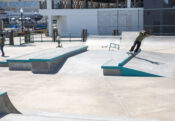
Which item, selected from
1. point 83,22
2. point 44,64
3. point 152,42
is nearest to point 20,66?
point 44,64

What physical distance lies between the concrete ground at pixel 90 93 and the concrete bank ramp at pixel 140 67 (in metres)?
0.48

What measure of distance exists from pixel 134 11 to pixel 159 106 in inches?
1222

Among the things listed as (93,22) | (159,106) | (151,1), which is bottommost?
(159,106)

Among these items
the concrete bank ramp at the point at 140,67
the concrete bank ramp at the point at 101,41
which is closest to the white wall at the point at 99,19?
the concrete bank ramp at the point at 101,41

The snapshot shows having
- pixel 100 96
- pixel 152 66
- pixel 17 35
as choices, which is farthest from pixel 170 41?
pixel 17 35

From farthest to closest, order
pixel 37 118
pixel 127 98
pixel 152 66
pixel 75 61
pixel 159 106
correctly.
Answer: pixel 75 61
pixel 152 66
pixel 127 98
pixel 159 106
pixel 37 118

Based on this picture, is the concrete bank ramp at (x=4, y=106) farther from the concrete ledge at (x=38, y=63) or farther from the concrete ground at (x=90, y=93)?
the concrete ledge at (x=38, y=63)

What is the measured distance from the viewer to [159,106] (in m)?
8.32

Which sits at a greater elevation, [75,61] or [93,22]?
[93,22]

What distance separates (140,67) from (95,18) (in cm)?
2670

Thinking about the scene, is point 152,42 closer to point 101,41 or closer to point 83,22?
point 101,41

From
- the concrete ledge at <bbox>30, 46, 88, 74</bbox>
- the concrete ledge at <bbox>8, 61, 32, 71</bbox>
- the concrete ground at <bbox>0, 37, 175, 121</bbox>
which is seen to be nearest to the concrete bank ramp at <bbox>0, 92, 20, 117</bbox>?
the concrete ground at <bbox>0, 37, 175, 121</bbox>

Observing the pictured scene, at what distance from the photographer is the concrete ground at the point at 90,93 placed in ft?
26.6

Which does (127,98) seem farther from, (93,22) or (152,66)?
(93,22)
